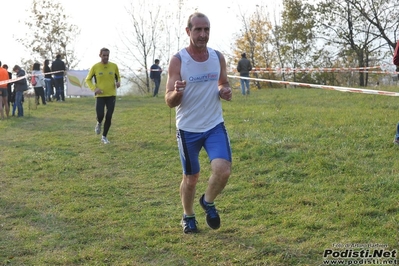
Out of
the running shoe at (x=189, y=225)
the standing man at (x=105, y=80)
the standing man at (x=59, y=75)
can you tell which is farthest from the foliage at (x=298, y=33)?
the running shoe at (x=189, y=225)

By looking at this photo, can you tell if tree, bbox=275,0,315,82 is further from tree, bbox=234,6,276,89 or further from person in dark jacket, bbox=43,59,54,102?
person in dark jacket, bbox=43,59,54,102

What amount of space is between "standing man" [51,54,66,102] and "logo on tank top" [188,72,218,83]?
18502 mm

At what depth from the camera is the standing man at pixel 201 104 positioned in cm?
488

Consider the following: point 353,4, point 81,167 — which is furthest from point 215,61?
point 353,4

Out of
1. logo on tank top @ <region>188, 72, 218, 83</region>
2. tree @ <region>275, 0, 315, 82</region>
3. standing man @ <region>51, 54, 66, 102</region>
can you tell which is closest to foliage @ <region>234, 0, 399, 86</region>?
tree @ <region>275, 0, 315, 82</region>

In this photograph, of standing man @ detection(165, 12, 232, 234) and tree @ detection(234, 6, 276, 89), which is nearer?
standing man @ detection(165, 12, 232, 234)

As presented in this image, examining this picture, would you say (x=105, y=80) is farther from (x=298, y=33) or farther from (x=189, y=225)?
(x=298, y=33)

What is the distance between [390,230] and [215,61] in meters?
2.21

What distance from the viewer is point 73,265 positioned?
4.65 m

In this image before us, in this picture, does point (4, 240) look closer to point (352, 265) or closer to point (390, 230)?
point (352, 265)

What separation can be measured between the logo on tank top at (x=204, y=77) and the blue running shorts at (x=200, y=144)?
440 mm

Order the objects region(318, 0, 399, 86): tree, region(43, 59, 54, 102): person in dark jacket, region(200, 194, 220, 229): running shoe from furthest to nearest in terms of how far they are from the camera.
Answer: region(318, 0, 399, 86): tree
region(43, 59, 54, 102): person in dark jacket
region(200, 194, 220, 229): running shoe

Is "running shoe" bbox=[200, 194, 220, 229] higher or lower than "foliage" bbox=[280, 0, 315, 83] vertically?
lower

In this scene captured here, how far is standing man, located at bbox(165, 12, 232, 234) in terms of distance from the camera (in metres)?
4.88
